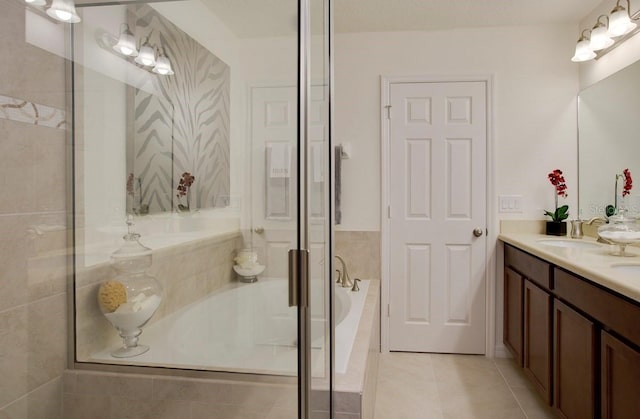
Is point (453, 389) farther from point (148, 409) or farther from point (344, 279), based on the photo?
Answer: point (148, 409)

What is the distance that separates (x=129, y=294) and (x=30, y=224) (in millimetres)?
151

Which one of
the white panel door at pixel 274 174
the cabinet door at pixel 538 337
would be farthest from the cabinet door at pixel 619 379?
the white panel door at pixel 274 174

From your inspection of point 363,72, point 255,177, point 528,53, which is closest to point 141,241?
point 255,177

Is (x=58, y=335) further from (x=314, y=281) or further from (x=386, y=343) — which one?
(x=386, y=343)

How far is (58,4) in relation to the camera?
411 mm

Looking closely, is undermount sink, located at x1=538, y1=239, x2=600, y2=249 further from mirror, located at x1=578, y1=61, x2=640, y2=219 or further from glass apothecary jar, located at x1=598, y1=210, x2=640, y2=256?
glass apothecary jar, located at x1=598, y1=210, x2=640, y2=256

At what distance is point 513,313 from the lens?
2.85m

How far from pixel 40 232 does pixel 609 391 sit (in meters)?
1.91

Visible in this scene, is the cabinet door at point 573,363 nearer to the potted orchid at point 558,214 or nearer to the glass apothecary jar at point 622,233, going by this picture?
the glass apothecary jar at point 622,233

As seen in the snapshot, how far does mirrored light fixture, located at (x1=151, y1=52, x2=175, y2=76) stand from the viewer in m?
0.53

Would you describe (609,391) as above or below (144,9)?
below

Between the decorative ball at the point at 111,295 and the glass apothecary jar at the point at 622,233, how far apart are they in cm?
226

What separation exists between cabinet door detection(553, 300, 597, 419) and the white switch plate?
1.11 metres

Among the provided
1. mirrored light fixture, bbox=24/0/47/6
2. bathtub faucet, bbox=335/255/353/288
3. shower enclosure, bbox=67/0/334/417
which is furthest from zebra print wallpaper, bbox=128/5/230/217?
bathtub faucet, bbox=335/255/353/288
